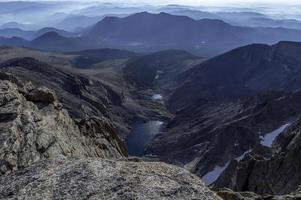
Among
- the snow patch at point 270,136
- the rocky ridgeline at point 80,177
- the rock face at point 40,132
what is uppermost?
the rocky ridgeline at point 80,177

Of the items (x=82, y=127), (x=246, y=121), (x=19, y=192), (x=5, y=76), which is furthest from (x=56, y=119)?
(x=246, y=121)

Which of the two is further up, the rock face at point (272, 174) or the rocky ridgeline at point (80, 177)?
the rocky ridgeline at point (80, 177)

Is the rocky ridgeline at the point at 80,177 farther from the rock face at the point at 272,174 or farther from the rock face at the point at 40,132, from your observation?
the rock face at the point at 272,174

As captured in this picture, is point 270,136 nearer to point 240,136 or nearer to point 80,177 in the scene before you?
point 240,136

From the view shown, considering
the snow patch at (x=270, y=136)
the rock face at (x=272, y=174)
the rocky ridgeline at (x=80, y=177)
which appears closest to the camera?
the rocky ridgeline at (x=80, y=177)

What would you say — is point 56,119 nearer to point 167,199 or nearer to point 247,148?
point 167,199

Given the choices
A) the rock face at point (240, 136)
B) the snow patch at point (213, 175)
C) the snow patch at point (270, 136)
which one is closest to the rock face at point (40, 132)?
the snow patch at point (213, 175)

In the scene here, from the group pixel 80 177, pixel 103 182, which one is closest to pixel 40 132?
pixel 80 177
